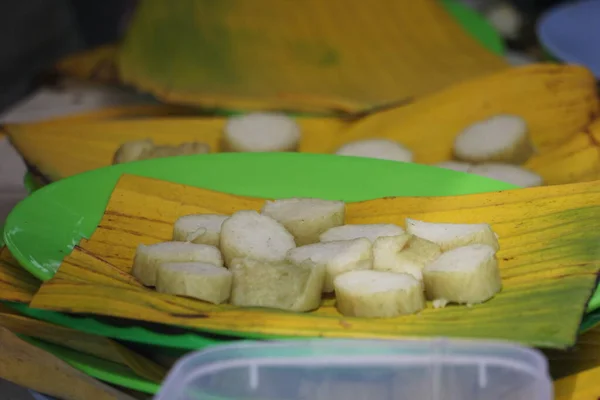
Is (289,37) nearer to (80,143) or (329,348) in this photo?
(80,143)

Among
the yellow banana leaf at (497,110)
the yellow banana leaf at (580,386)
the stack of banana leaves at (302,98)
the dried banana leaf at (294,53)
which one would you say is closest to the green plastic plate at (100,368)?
the stack of banana leaves at (302,98)

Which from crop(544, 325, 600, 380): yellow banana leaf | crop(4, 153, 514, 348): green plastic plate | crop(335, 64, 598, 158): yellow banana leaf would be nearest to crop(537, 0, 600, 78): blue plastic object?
crop(335, 64, 598, 158): yellow banana leaf

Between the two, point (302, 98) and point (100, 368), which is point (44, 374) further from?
point (302, 98)

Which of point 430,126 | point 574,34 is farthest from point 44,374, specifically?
point 574,34

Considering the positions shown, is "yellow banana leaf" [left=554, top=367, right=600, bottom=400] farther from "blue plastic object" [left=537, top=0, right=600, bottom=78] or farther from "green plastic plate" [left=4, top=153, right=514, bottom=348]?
"blue plastic object" [left=537, top=0, right=600, bottom=78]

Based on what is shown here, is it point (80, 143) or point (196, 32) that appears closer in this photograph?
point (80, 143)

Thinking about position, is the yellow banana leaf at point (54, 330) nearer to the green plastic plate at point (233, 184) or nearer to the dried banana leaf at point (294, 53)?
the green plastic plate at point (233, 184)

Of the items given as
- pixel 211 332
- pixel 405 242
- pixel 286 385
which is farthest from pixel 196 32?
pixel 286 385
